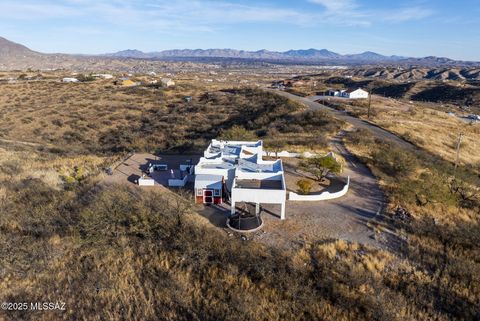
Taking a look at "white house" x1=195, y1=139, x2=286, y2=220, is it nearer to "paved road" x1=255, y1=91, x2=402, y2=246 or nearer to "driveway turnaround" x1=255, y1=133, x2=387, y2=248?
"driveway turnaround" x1=255, y1=133, x2=387, y2=248

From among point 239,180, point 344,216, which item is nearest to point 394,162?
point 344,216

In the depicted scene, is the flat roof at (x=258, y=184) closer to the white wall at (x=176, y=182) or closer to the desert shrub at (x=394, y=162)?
the white wall at (x=176, y=182)

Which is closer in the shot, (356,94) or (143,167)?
(143,167)

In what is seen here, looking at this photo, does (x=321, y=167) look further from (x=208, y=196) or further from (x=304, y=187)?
(x=208, y=196)

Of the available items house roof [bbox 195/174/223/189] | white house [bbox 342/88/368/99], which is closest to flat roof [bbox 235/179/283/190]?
house roof [bbox 195/174/223/189]

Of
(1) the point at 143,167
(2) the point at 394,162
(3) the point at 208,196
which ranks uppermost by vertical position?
(2) the point at 394,162

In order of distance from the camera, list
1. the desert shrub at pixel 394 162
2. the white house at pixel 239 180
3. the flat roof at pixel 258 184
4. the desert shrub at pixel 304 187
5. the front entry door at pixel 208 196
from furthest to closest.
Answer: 1. the desert shrub at pixel 394 162
2. the desert shrub at pixel 304 187
3. the front entry door at pixel 208 196
4. the flat roof at pixel 258 184
5. the white house at pixel 239 180

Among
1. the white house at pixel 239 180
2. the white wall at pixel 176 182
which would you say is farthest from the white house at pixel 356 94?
the white wall at pixel 176 182
